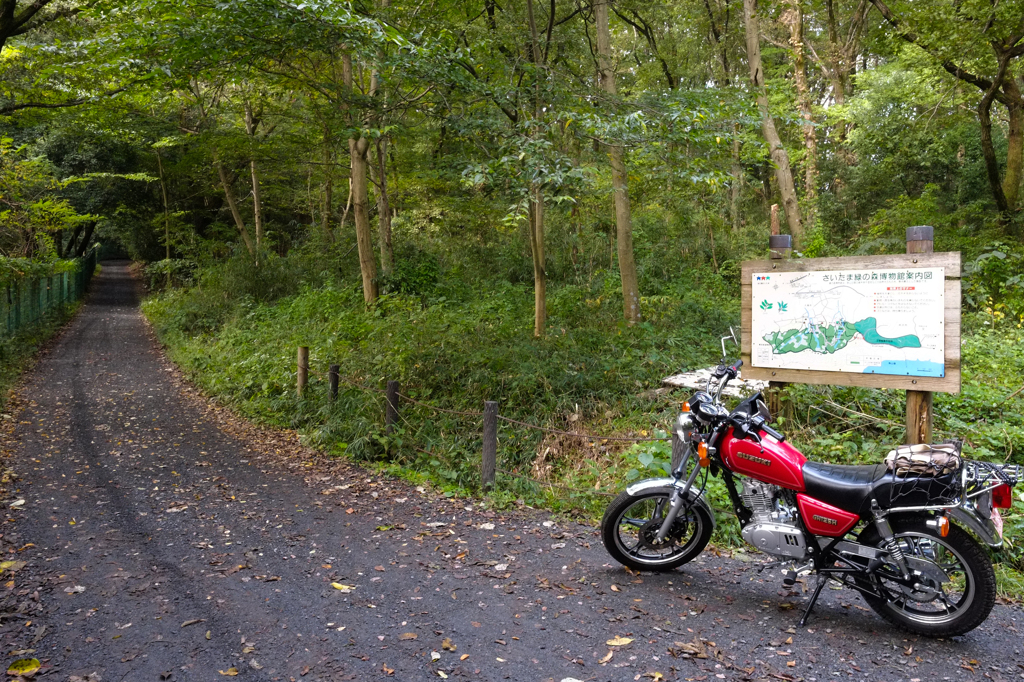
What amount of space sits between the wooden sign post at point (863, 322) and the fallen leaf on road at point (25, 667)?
5198 millimetres

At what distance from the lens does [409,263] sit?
15977 mm

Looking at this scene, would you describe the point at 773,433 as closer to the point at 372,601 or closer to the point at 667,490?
the point at 667,490

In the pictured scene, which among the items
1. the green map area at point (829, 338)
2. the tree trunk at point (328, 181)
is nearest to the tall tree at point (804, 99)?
the tree trunk at point (328, 181)

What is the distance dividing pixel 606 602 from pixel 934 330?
9.88 ft

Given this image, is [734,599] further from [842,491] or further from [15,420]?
[15,420]

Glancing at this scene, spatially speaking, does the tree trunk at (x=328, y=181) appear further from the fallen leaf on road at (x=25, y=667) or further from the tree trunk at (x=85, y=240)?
the tree trunk at (x=85, y=240)

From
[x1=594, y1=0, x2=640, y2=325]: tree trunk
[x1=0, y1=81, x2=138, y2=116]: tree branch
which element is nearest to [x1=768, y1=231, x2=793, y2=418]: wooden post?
[x1=594, y1=0, x2=640, y2=325]: tree trunk

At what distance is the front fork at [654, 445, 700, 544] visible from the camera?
427cm

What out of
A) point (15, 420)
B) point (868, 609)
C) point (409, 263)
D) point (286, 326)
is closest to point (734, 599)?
point (868, 609)

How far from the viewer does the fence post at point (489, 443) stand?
21.3ft

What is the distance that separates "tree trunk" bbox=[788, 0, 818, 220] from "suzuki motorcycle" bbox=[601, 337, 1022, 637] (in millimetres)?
14412

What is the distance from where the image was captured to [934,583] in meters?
3.59

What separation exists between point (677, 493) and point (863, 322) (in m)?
2.06

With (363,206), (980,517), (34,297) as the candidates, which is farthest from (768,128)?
(34,297)
